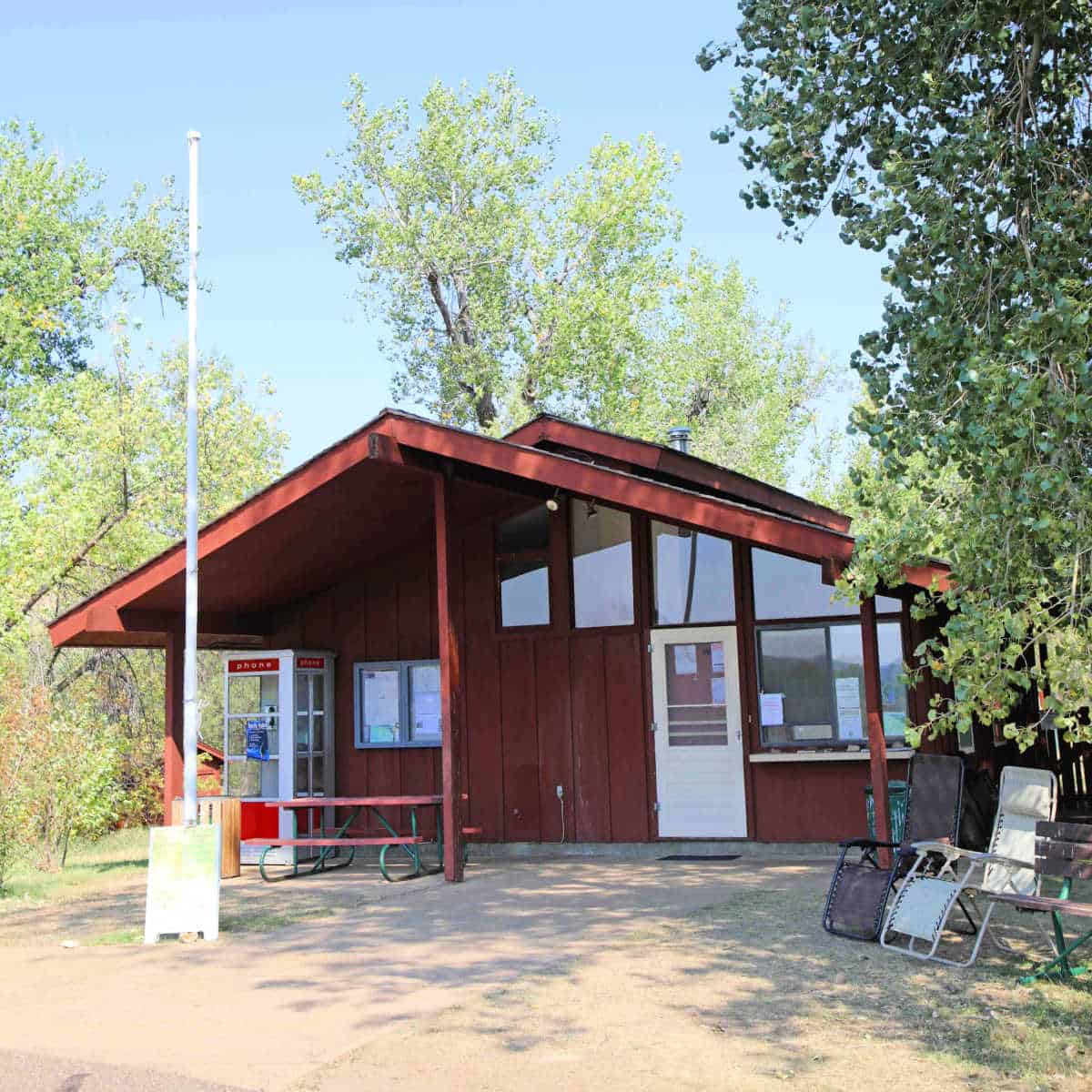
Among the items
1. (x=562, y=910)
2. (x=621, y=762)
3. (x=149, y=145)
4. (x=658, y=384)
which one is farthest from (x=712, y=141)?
(x=658, y=384)

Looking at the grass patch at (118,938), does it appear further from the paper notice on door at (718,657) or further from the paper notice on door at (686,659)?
the paper notice on door at (718,657)

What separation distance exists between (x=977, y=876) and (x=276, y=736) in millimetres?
6999

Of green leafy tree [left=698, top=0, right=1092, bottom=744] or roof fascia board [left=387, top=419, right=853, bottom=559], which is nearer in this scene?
green leafy tree [left=698, top=0, right=1092, bottom=744]

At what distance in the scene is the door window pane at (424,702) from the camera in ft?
41.0

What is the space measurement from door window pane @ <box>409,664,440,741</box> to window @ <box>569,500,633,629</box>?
172 centimetres

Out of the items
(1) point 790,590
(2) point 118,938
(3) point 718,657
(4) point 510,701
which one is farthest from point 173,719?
(1) point 790,590

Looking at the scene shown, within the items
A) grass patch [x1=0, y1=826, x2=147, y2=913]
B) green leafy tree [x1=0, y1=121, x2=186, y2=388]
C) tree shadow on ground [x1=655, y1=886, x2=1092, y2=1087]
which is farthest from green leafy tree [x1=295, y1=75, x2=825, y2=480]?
tree shadow on ground [x1=655, y1=886, x2=1092, y2=1087]

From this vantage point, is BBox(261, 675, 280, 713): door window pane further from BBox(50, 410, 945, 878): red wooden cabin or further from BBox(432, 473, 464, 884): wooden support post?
BBox(432, 473, 464, 884): wooden support post

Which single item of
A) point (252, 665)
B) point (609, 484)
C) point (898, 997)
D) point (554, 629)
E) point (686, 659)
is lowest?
point (898, 997)

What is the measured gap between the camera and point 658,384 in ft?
105

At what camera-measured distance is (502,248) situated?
2861 centimetres

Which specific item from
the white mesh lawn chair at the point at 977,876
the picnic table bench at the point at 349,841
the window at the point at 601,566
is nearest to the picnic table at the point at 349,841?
the picnic table bench at the point at 349,841

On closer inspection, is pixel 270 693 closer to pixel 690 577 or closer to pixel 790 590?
pixel 690 577

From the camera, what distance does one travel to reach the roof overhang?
30.2ft
